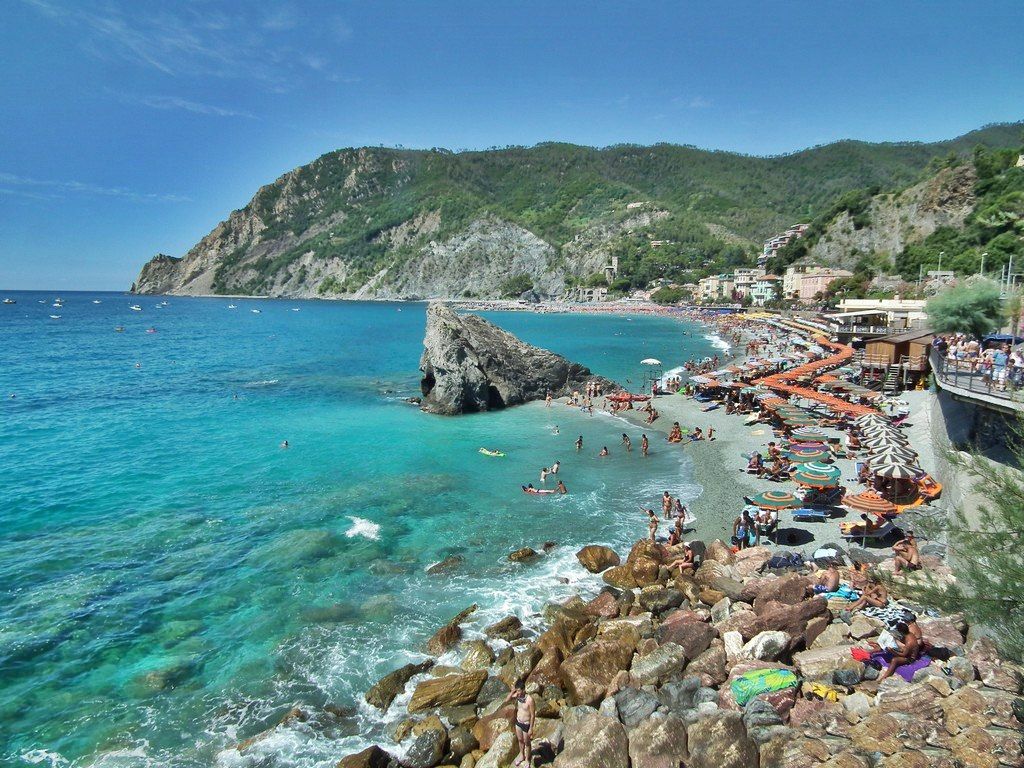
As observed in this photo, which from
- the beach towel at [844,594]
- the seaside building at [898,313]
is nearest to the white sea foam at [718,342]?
the seaside building at [898,313]

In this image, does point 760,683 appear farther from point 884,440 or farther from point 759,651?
point 884,440

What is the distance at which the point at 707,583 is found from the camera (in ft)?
54.5

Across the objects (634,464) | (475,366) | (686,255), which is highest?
(686,255)

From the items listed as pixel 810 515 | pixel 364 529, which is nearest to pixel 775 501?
pixel 810 515

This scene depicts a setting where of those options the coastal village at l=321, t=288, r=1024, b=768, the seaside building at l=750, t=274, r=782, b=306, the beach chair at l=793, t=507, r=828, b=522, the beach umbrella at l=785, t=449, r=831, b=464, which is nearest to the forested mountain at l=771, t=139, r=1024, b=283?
the seaside building at l=750, t=274, r=782, b=306

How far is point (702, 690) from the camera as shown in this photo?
1175cm

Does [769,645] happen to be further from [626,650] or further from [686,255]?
[686,255]

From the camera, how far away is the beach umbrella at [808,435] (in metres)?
29.4

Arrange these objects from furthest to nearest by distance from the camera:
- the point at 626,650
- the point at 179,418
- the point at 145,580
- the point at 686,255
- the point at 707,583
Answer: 1. the point at 686,255
2. the point at 179,418
3. the point at 145,580
4. the point at 707,583
5. the point at 626,650

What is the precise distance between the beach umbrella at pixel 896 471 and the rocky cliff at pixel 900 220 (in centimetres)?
9059

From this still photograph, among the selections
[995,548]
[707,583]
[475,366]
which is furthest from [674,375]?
[995,548]

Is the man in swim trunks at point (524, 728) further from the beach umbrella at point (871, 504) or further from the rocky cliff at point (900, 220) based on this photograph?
the rocky cliff at point (900, 220)

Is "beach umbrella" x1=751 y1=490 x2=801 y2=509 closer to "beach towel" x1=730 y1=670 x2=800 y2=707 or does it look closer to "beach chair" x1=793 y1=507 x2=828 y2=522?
"beach chair" x1=793 y1=507 x2=828 y2=522

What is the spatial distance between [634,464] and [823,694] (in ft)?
61.3
